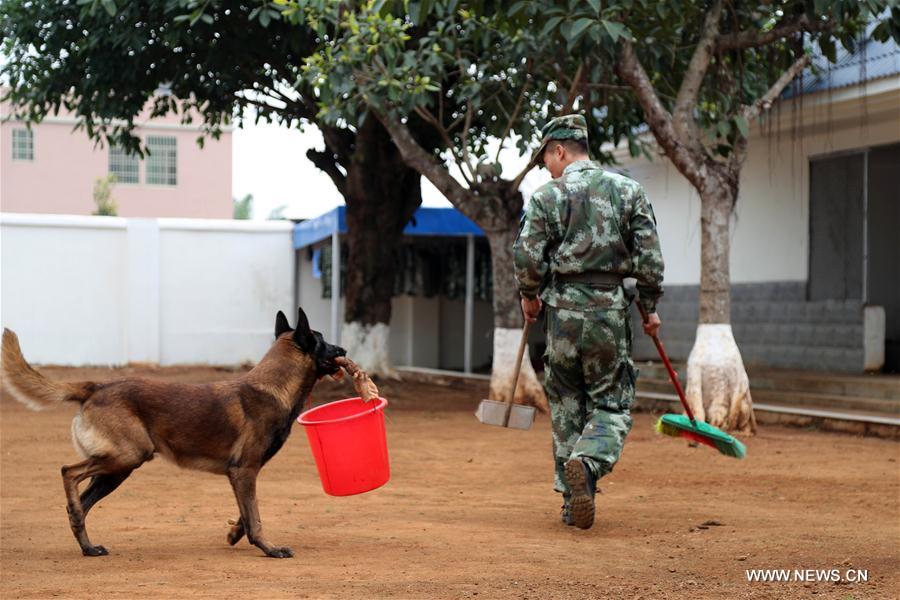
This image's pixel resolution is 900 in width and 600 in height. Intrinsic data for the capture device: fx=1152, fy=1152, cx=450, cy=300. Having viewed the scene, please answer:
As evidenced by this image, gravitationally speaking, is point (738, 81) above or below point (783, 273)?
above

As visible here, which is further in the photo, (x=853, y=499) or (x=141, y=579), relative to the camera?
(x=853, y=499)

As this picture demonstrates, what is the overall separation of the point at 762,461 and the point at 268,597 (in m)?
6.02

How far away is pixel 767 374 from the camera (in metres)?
13.9

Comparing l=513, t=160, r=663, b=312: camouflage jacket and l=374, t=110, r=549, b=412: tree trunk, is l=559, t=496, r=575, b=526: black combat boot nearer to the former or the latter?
l=513, t=160, r=663, b=312: camouflage jacket

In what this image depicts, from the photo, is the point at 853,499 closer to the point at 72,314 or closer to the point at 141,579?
the point at 141,579

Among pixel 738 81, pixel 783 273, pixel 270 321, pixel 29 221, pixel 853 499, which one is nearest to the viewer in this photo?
pixel 853 499

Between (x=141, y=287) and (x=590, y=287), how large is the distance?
14.8m

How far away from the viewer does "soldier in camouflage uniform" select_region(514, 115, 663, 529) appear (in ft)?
20.0

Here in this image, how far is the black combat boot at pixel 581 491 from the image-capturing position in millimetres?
5957

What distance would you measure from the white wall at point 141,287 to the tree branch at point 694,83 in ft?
35.0

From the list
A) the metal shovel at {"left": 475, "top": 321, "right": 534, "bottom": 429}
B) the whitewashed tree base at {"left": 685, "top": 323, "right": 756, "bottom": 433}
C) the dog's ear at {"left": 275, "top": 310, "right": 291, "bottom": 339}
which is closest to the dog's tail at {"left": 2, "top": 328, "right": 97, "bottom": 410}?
the dog's ear at {"left": 275, "top": 310, "right": 291, "bottom": 339}

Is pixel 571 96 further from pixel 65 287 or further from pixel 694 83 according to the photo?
pixel 65 287

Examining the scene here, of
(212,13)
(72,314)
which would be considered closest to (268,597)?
(212,13)

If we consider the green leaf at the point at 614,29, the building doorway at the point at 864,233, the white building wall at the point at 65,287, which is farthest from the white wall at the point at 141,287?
the green leaf at the point at 614,29
